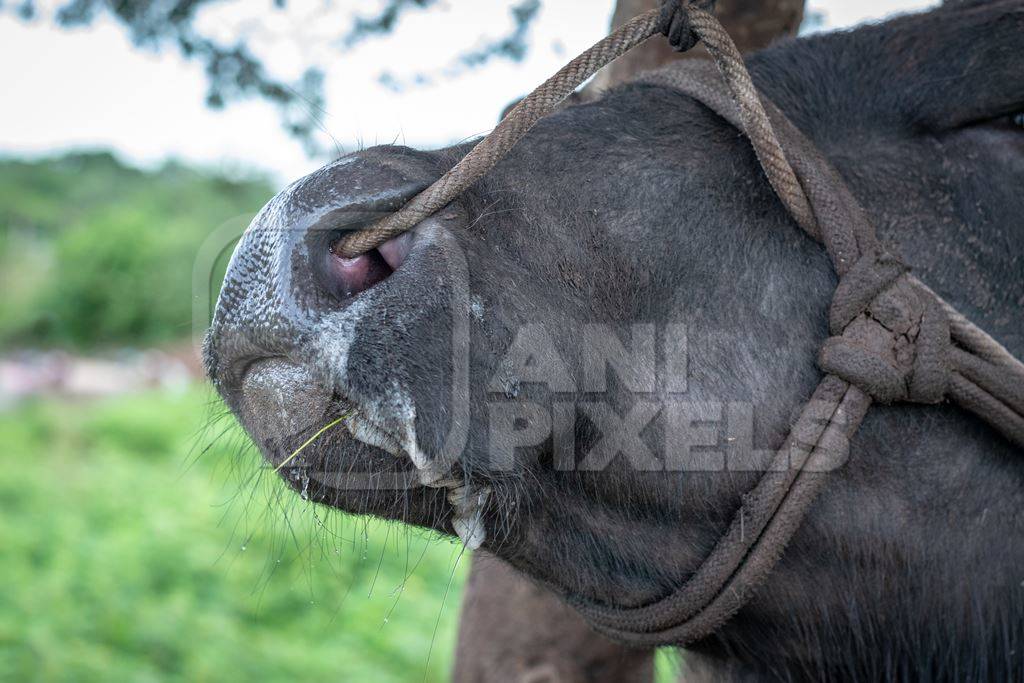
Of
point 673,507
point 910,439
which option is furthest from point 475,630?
point 910,439

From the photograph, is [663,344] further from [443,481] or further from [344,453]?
[344,453]

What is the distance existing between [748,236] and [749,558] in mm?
630

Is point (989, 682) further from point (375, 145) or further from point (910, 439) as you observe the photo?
point (375, 145)

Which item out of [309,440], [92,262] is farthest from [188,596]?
[92,262]

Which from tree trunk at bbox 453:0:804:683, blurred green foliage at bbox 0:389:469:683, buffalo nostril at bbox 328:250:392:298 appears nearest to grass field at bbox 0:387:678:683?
blurred green foliage at bbox 0:389:469:683

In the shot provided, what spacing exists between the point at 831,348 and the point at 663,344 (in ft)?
1.03

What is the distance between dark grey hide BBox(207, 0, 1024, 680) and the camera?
1.71 meters

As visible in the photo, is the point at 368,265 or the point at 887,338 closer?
the point at 368,265

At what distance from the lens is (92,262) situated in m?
25.8

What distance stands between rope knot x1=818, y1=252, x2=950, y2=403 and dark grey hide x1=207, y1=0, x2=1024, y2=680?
0.07m

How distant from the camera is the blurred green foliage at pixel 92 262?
81.3 feet

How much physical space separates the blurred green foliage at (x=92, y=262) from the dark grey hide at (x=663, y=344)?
73.5 ft

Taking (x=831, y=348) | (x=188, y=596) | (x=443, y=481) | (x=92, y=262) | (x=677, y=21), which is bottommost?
(x=92, y=262)

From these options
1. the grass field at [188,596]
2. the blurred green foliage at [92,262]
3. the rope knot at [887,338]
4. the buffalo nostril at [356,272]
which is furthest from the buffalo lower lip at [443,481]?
the blurred green foliage at [92,262]
